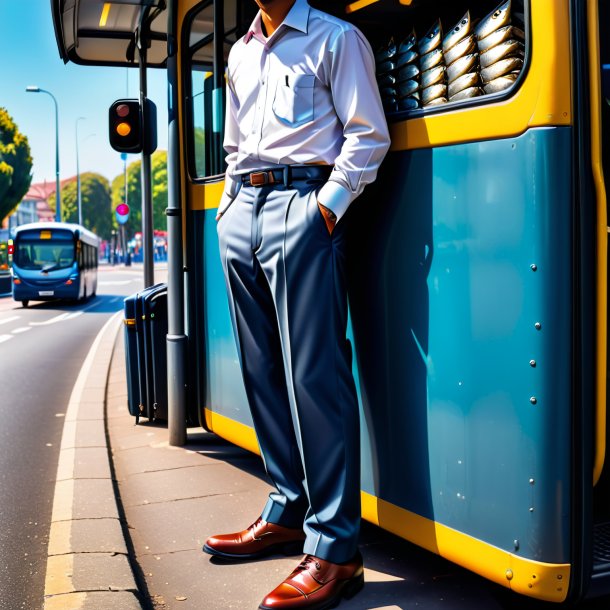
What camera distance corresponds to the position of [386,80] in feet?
10.2

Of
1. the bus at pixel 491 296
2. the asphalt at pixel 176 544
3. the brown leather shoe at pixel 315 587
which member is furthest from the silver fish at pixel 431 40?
the asphalt at pixel 176 544

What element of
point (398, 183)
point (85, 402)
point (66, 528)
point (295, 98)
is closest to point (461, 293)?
point (398, 183)

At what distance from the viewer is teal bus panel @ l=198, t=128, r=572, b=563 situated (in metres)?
2.46

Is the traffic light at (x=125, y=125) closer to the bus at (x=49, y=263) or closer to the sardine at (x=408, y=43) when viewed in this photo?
the sardine at (x=408, y=43)

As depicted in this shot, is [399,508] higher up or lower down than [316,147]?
lower down

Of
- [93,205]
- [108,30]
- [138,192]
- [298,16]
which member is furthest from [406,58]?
[93,205]

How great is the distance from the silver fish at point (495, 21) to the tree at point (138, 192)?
74.2 metres

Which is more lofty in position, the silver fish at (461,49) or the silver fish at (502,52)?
the silver fish at (461,49)

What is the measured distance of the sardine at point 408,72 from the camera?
2987 mm

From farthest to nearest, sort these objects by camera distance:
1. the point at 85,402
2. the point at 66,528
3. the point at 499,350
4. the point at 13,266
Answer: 1. the point at 13,266
2. the point at 85,402
3. the point at 66,528
4. the point at 499,350

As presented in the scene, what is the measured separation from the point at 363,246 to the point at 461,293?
0.53 m

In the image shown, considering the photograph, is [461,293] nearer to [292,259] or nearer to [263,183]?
[292,259]

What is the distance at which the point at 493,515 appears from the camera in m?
2.65

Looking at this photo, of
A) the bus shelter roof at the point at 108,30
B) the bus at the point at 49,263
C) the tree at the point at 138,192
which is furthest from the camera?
the tree at the point at 138,192
